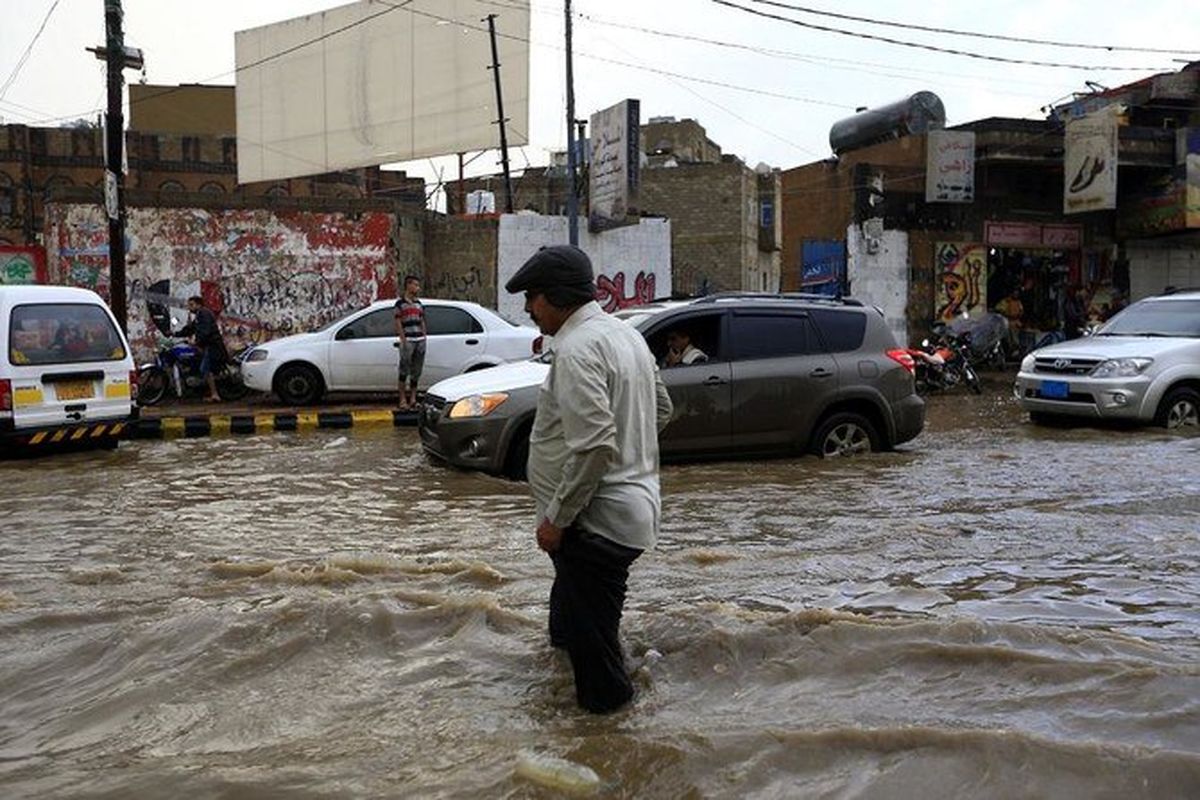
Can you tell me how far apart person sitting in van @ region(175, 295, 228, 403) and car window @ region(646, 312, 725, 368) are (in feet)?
27.7

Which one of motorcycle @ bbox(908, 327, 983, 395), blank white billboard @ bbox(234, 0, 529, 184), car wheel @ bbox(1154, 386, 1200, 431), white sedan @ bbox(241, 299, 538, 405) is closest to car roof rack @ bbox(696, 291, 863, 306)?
car wheel @ bbox(1154, 386, 1200, 431)

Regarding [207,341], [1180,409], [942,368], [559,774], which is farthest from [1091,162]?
[559,774]

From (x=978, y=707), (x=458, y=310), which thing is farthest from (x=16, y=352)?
(x=978, y=707)

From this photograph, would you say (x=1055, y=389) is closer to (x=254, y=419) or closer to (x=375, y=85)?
(x=254, y=419)

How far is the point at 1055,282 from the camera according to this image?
2484 cm

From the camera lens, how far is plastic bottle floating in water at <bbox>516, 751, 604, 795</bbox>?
10.9 feet

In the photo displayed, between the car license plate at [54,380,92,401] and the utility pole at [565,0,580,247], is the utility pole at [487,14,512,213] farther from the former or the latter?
the car license plate at [54,380,92,401]

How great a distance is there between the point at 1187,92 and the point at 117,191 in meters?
22.3

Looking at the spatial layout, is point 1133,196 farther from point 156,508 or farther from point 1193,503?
point 156,508

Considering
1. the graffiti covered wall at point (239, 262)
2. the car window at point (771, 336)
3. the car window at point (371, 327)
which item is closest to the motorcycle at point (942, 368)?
the car window at point (371, 327)

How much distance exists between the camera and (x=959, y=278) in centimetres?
2345

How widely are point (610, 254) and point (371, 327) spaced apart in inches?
305

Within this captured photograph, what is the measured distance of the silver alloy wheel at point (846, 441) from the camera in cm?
983

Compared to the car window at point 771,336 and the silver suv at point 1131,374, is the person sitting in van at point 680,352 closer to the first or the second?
the car window at point 771,336
